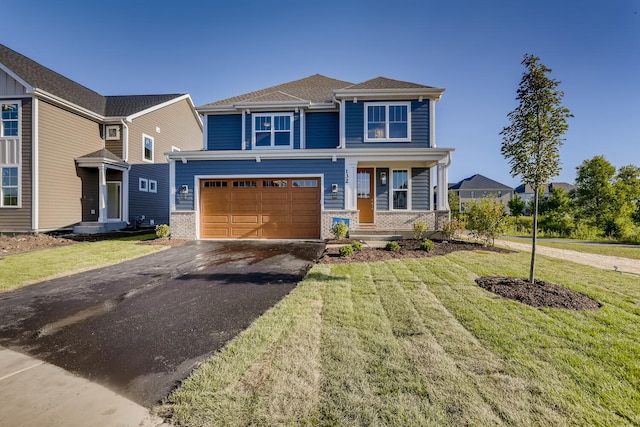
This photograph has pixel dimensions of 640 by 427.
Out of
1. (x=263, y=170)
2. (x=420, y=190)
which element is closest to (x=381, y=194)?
(x=420, y=190)

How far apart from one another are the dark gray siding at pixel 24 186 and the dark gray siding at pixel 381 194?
15234 millimetres

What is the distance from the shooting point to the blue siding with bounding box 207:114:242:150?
13.7 meters

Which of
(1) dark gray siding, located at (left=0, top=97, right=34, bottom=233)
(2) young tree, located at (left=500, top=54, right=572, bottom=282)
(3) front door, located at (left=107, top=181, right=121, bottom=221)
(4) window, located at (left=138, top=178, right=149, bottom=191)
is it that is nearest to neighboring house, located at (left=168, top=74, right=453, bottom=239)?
(2) young tree, located at (left=500, top=54, right=572, bottom=282)

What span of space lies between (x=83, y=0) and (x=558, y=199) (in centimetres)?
2970

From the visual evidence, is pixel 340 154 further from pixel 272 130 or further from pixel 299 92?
pixel 299 92

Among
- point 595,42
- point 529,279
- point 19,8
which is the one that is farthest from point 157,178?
point 595,42

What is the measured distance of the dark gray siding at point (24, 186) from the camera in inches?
458

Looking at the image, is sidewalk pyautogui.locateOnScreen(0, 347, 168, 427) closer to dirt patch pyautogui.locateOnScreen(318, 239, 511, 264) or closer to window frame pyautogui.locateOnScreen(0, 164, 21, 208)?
dirt patch pyautogui.locateOnScreen(318, 239, 511, 264)

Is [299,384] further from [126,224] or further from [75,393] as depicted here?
[126,224]

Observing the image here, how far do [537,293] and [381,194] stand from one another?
329 inches

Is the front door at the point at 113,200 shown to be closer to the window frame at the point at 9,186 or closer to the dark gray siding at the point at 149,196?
the dark gray siding at the point at 149,196

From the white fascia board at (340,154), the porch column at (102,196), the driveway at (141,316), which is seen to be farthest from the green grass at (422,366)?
the porch column at (102,196)

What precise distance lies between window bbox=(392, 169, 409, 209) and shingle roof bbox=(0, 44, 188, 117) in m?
15.5

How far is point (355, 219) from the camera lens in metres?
10.9
